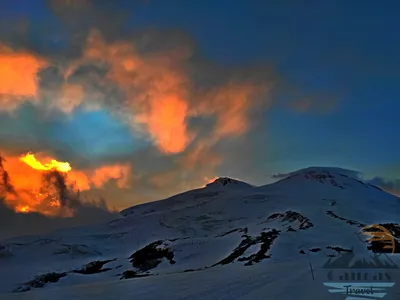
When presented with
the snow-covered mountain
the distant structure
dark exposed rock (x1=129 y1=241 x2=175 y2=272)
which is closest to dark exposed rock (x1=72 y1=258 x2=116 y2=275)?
the snow-covered mountain

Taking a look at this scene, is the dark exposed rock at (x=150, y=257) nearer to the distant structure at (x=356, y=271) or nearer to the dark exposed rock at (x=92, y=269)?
the dark exposed rock at (x=92, y=269)

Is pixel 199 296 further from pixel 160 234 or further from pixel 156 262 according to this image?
pixel 160 234

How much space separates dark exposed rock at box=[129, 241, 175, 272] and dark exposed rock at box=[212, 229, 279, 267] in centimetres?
1764

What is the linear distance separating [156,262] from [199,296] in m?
91.0

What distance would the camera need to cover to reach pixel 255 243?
10675 cm

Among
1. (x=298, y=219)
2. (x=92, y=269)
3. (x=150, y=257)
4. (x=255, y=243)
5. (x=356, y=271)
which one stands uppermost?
(x=298, y=219)

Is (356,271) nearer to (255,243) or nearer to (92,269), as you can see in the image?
(255,243)

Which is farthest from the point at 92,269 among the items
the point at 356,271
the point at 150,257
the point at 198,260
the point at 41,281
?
the point at 356,271

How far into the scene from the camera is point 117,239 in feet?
609

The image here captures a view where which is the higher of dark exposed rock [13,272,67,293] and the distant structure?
dark exposed rock [13,272,67,293]

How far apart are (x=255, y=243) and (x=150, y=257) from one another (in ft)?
91.6

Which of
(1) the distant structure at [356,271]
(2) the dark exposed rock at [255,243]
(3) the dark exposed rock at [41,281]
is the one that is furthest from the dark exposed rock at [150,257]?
(1) the distant structure at [356,271]

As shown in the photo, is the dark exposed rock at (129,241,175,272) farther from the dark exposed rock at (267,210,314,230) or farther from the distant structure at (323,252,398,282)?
the distant structure at (323,252,398,282)

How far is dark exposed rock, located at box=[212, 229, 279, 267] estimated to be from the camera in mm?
87750
